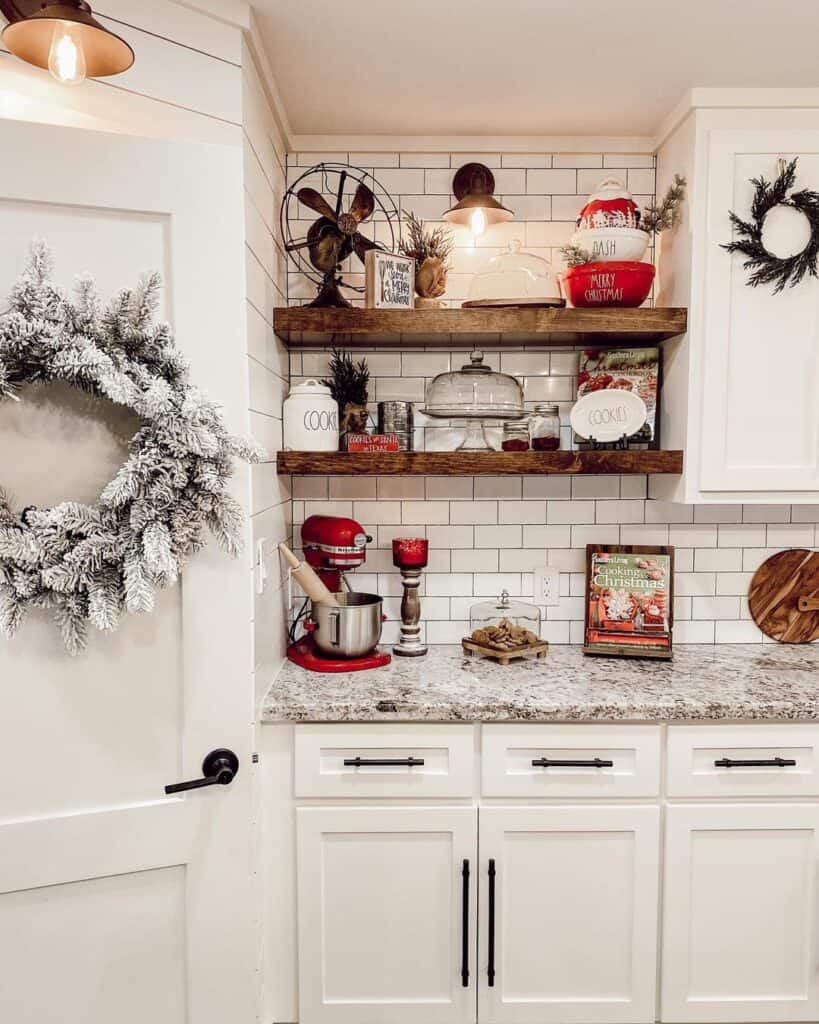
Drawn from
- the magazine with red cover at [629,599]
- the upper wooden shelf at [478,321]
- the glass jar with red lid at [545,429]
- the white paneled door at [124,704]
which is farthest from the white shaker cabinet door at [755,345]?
the white paneled door at [124,704]

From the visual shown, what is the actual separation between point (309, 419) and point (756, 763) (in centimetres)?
150

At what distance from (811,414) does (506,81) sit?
1252 mm

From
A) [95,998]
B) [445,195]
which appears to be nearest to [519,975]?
[95,998]

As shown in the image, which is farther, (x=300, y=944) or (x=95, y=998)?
(x=300, y=944)

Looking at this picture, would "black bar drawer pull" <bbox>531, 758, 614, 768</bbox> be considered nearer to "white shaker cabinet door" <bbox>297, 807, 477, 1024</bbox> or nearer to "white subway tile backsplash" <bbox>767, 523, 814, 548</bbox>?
"white shaker cabinet door" <bbox>297, 807, 477, 1024</bbox>

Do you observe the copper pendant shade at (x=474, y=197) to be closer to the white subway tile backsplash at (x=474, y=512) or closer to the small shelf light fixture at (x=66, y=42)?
the white subway tile backsplash at (x=474, y=512)

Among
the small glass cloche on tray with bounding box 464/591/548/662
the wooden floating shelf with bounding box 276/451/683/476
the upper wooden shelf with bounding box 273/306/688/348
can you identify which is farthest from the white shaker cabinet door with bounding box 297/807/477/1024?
the upper wooden shelf with bounding box 273/306/688/348

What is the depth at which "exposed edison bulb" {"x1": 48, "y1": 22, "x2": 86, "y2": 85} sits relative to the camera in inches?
43.8

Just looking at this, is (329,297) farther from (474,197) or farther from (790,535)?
(790,535)

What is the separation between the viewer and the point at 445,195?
2346 mm

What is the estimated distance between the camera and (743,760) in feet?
6.03

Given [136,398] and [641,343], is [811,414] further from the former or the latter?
[136,398]

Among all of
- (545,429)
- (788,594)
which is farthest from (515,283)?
(788,594)

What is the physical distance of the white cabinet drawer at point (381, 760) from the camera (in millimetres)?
1813
